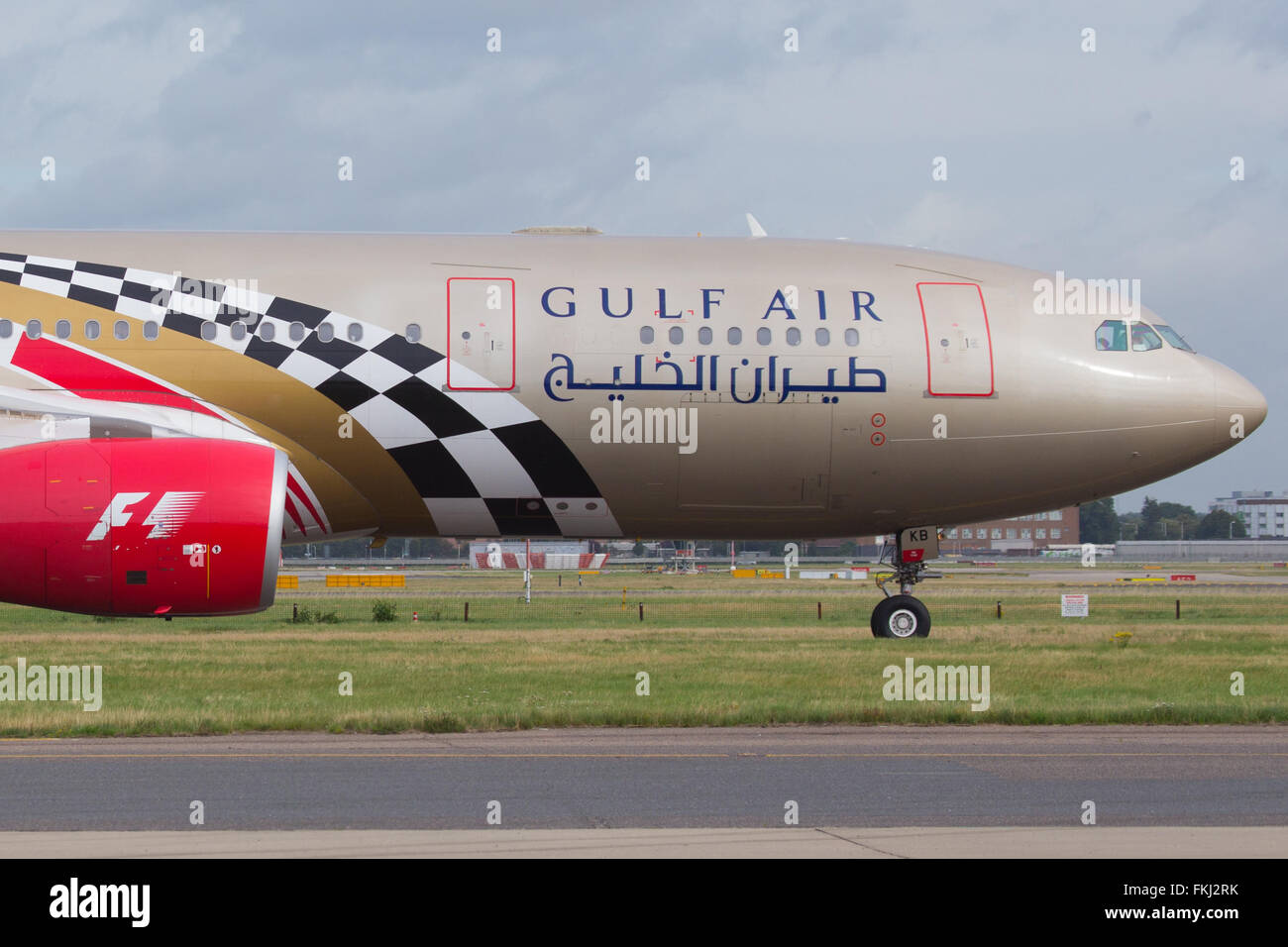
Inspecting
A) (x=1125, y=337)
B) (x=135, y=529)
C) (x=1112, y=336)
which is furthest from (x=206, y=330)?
(x=1125, y=337)

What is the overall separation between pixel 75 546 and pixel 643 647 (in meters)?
18.6

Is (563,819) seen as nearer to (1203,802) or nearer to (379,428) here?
(1203,802)

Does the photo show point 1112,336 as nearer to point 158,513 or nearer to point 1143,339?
point 1143,339

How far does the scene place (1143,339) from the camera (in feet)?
68.4

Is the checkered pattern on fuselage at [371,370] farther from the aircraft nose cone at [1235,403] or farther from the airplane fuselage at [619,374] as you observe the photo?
the aircraft nose cone at [1235,403]

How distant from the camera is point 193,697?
20484mm

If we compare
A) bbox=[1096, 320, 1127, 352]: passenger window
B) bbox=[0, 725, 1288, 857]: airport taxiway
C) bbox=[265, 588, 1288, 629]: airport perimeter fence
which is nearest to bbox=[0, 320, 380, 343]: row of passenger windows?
bbox=[0, 725, 1288, 857]: airport taxiway

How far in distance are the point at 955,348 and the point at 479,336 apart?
22.4ft

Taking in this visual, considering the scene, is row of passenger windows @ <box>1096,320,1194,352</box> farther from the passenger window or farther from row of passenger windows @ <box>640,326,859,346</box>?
row of passenger windows @ <box>640,326,859,346</box>

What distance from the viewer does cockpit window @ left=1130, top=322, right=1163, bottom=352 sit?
819 inches

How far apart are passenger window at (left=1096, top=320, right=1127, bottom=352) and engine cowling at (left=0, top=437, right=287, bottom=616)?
12.7m

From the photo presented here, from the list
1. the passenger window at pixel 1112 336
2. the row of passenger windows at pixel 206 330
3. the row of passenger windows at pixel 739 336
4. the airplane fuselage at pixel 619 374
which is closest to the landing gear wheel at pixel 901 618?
the airplane fuselage at pixel 619 374

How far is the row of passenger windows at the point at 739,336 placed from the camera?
1928 centimetres

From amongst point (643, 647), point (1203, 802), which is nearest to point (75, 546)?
point (1203, 802)
